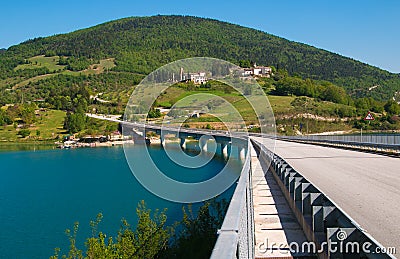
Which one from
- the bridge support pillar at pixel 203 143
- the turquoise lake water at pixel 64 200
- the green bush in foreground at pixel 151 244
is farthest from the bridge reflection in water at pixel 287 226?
the bridge support pillar at pixel 203 143

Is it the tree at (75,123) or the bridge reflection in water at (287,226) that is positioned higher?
the tree at (75,123)

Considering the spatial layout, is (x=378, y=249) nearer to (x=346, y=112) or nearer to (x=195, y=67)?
(x=195, y=67)

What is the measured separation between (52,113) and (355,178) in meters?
157

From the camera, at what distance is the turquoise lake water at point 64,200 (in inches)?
1188

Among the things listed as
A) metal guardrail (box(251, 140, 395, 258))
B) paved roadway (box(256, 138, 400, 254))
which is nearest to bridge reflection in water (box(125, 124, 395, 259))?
metal guardrail (box(251, 140, 395, 258))

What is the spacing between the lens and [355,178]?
56.3 feet

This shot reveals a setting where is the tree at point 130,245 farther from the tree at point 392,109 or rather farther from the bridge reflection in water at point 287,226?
the tree at point 392,109

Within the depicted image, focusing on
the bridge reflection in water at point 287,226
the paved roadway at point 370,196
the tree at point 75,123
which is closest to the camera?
the bridge reflection in water at point 287,226

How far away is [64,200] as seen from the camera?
44406mm

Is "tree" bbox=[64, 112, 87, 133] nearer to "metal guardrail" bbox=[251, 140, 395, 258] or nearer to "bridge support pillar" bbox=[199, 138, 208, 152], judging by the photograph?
"bridge support pillar" bbox=[199, 138, 208, 152]

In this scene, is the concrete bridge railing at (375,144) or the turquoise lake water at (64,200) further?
the concrete bridge railing at (375,144)

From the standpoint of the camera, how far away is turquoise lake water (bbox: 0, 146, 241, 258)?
1188 inches

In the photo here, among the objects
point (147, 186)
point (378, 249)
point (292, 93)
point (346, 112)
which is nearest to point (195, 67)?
point (147, 186)

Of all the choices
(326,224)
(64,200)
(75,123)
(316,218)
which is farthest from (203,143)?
(326,224)
